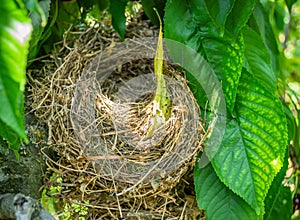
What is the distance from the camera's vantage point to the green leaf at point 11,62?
40 centimetres

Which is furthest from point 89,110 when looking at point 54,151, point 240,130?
point 240,130

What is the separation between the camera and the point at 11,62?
398 mm

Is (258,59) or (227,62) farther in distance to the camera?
(258,59)

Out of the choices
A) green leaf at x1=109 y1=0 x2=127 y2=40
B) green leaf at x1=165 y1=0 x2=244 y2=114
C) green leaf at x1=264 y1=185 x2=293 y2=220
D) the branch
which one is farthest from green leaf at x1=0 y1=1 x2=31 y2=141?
green leaf at x1=264 y1=185 x2=293 y2=220

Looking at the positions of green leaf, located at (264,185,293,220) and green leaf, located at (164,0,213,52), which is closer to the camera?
green leaf, located at (164,0,213,52)

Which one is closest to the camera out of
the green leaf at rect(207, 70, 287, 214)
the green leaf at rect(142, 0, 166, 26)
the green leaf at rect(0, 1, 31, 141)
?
the green leaf at rect(0, 1, 31, 141)

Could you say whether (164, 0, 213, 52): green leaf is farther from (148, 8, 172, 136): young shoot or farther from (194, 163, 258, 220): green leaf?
(194, 163, 258, 220): green leaf

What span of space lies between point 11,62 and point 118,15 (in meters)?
0.62

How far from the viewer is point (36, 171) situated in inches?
36.2

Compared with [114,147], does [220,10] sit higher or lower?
higher

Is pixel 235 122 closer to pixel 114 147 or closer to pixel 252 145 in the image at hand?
pixel 252 145

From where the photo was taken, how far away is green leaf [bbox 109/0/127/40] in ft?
3.27

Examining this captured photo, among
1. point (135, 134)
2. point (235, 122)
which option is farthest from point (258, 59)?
point (135, 134)

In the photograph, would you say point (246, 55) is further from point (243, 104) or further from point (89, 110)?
point (89, 110)
